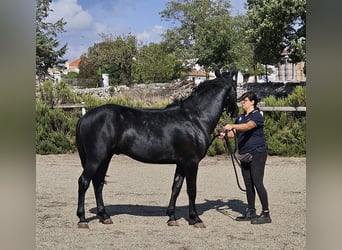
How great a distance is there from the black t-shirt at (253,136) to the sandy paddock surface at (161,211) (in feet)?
2.81

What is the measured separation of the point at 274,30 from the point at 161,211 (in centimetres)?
1389

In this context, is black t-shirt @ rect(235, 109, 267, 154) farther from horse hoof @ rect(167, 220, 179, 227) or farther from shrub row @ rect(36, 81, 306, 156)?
shrub row @ rect(36, 81, 306, 156)

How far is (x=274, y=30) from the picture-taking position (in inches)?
712

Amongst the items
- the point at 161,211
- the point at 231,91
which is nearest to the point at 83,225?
the point at 161,211

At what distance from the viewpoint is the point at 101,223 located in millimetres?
5004

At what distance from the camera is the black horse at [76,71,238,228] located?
461 cm

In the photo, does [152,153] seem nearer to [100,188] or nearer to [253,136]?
[100,188]

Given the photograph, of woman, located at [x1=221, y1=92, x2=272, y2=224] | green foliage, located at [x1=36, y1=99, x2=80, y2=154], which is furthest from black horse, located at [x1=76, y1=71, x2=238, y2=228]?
green foliage, located at [x1=36, y1=99, x2=80, y2=154]

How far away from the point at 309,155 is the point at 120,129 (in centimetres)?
383

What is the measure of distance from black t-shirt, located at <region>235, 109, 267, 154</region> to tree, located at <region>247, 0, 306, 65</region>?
9.85 m

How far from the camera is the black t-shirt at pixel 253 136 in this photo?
4.79 m
